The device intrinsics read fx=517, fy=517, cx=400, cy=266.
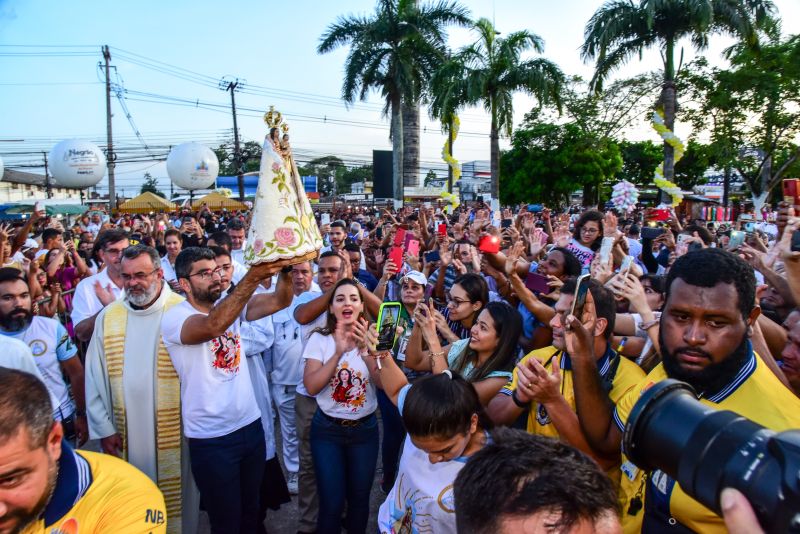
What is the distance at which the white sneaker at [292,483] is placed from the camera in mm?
4219

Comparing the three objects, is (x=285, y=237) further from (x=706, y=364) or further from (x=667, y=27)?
(x=667, y=27)

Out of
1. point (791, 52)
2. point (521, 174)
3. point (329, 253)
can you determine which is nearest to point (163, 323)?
point (329, 253)

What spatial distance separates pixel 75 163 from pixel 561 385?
22.9 m

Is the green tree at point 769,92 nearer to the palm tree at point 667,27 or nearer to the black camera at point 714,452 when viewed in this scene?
the palm tree at point 667,27

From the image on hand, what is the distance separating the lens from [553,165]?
30.6m

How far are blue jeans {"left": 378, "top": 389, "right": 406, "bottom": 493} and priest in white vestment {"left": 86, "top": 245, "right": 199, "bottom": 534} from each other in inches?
57.9

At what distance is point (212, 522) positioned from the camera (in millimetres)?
2863

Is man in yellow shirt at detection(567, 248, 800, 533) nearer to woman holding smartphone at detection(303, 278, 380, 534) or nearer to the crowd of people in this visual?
the crowd of people

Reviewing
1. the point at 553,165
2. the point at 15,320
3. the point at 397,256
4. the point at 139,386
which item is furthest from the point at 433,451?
the point at 553,165

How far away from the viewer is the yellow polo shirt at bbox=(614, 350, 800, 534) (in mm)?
1566

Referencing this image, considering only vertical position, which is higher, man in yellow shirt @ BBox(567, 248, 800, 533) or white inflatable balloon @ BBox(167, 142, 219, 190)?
white inflatable balloon @ BBox(167, 142, 219, 190)

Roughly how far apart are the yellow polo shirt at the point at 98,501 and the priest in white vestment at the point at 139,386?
1.29 meters

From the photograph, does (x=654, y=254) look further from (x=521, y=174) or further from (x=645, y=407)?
(x=521, y=174)

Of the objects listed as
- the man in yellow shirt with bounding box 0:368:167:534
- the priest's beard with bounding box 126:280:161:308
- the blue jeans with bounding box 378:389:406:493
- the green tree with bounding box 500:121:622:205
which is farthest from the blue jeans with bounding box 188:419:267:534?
the green tree with bounding box 500:121:622:205
